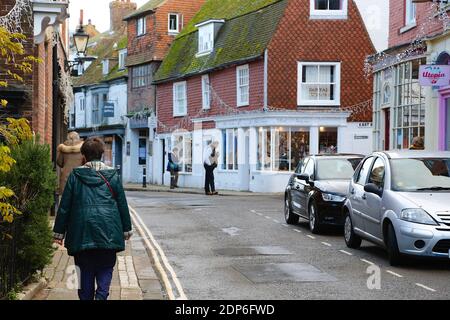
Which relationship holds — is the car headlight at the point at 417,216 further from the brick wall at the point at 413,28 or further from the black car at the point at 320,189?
the brick wall at the point at 413,28

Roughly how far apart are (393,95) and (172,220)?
30.0 ft

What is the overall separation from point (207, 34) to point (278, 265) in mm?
28944

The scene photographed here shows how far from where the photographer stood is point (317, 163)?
16.9m

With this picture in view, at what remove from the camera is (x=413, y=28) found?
2292 centimetres

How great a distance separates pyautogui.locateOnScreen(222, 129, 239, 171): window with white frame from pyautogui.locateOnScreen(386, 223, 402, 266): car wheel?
2505cm

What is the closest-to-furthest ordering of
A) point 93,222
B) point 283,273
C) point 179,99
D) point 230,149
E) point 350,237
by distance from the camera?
point 93,222
point 283,273
point 350,237
point 230,149
point 179,99

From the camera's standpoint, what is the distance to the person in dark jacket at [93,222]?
7.13m

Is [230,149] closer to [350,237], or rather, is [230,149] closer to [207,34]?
[207,34]

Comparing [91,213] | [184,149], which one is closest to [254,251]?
[91,213]

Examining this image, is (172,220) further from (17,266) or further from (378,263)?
(17,266)

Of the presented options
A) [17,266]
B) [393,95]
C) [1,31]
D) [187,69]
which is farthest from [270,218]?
[187,69]

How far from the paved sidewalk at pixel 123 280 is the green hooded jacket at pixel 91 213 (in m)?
1.62

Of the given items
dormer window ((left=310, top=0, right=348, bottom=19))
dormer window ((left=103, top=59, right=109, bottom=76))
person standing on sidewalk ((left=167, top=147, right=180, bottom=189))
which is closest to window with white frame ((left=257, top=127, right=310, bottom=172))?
dormer window ((left=310, top=0, right=348, bottom=19))

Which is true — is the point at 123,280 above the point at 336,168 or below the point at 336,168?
below
